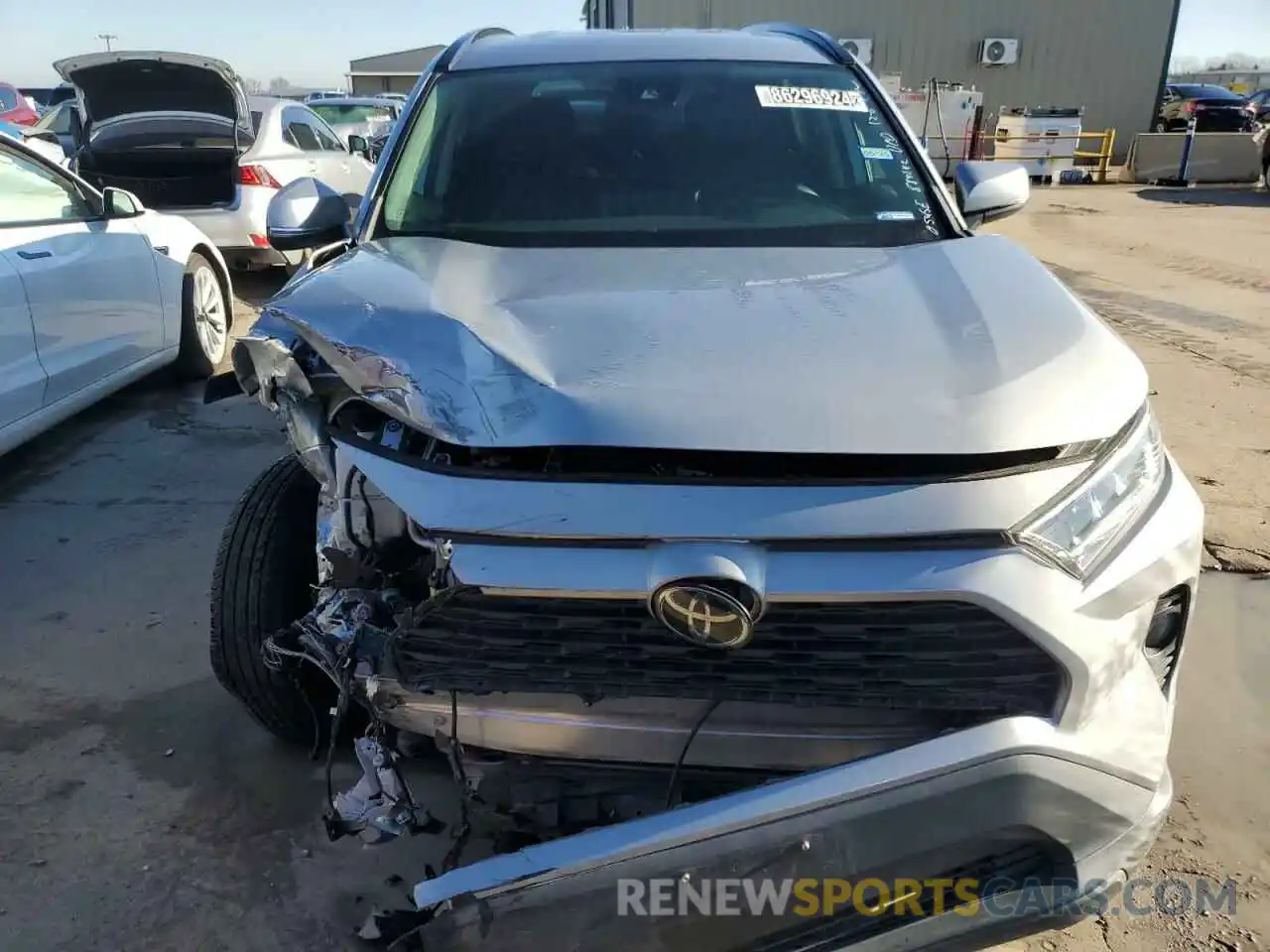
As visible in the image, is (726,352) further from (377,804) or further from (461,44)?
(461,44)

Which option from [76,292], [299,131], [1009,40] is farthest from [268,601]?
[1009,40]

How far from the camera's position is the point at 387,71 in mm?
58375

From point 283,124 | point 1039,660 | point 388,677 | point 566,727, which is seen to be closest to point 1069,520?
point 1039,660

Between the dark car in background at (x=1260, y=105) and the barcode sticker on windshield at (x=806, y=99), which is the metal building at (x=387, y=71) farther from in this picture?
the barcode sticker on windshield at (x=806, y=99)

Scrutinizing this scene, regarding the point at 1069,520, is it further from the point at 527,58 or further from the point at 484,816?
the point at 527,58

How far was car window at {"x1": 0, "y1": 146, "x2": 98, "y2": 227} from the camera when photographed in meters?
4.42

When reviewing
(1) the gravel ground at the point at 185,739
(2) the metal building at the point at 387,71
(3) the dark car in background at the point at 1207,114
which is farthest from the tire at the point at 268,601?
(2) the metal building at the point at 387,71

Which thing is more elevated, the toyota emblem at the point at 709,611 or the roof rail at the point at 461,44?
the roof rail at the point at 461,44

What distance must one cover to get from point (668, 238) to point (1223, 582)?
242cm

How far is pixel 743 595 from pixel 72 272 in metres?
4.12

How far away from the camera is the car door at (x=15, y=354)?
400 cm

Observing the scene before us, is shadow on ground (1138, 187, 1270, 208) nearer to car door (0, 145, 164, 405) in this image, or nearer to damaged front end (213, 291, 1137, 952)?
car door (0, 145, 164, 405)

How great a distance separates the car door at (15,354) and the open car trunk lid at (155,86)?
14.6 feet

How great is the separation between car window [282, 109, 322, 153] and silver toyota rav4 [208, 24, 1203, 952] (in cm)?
701
